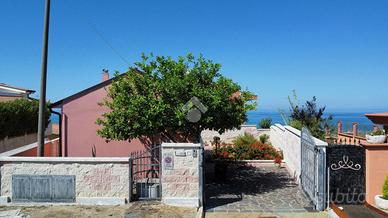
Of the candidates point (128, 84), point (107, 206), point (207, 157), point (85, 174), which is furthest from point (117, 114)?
point (207, 157)

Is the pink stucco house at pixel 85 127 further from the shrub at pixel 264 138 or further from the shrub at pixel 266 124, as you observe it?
the shrub at pixel 266 124

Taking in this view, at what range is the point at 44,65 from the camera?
12.1 metres

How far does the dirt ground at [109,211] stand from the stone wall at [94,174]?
1.13ft

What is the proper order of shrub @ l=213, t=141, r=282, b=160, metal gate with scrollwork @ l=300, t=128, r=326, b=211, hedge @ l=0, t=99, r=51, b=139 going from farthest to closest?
1. hedge @ l=0, t=99, r=51, b=139
2. shrub @ l=213, t=141, r=282, b=160
3. metal gate with scrollwork @ l=300, t=128, r=326, b=211

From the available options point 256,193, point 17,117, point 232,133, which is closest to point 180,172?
point 256,193

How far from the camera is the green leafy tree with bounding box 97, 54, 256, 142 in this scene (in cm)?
1138

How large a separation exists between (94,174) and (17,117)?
14.3 meters

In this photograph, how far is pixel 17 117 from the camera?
74.3 ft

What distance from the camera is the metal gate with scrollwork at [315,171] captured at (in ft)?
33.4

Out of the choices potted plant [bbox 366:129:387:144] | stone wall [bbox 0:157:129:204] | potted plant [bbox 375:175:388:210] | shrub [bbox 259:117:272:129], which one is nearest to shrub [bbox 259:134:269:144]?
shrub [bbox 259:117:272:129]

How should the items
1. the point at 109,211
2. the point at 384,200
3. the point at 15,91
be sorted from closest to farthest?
the point at 384,200
the point at 109,211
the point at 15,91

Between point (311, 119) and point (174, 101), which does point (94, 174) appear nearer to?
point (174, 101)

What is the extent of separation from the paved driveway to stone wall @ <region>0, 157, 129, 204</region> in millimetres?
2678

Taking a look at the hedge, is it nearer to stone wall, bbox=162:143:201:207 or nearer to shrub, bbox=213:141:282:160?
shrub, bbox=213:141:282:160
